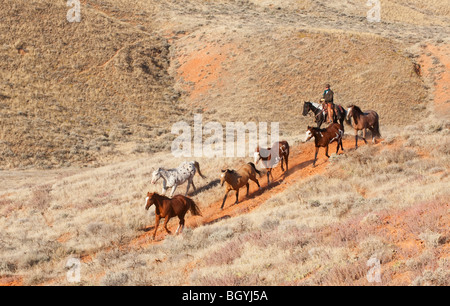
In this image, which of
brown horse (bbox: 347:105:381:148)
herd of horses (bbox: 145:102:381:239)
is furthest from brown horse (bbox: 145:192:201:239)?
brown horse (bbox: 347:105:381:148)

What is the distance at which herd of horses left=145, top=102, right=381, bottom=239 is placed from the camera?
571 inches

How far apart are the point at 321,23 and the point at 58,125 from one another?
176 ft

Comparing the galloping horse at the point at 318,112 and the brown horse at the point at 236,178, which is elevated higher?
the galloping horse at the point at 318,112

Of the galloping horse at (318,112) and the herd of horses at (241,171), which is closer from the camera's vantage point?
the herd of horses at (241,171)

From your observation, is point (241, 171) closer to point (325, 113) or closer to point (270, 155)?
point (270, 155)

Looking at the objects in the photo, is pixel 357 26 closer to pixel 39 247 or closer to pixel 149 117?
pixel 149 117

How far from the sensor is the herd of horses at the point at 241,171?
47.6 ft

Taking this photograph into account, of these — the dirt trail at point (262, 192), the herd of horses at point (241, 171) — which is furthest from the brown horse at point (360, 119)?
the dirt trail at point (262, 192)

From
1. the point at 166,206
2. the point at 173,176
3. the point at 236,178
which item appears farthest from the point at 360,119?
the point at 166,206

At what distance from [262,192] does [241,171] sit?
163cm

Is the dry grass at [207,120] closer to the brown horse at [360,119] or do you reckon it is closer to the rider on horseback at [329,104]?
the brown horse at [360,119]

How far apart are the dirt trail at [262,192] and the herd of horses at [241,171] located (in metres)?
0.39

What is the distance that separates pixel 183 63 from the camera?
200ft

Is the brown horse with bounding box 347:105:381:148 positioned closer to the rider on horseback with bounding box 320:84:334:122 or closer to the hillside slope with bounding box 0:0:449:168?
the rider on horseback with bounding box 320:84:334:122
